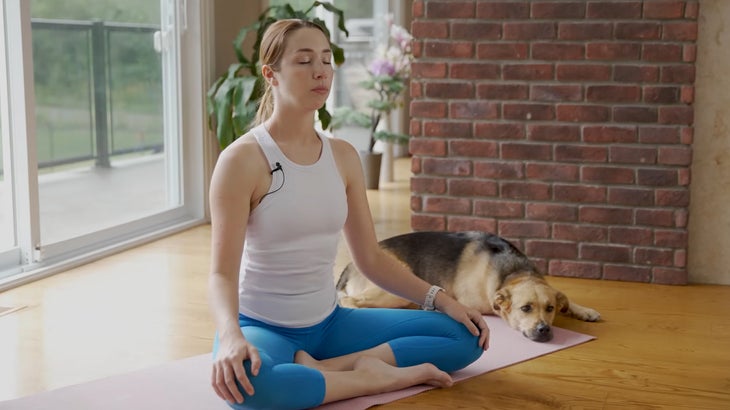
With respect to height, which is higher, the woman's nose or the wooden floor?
the woman's nose

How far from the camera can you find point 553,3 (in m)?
3.66

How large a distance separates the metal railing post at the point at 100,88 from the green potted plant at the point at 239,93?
1.85 ft

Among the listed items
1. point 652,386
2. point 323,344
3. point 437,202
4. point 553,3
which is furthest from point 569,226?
point 323,344

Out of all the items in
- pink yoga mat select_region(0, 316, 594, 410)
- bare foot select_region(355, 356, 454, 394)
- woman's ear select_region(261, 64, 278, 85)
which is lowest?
pink yoga mat select_region(0, 316, 594, 410)

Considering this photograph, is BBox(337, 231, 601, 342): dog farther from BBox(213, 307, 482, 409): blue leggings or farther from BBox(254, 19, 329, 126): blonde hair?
BBox(254, 19, 329, 126): blonde hair

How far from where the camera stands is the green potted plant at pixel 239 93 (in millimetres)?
4406

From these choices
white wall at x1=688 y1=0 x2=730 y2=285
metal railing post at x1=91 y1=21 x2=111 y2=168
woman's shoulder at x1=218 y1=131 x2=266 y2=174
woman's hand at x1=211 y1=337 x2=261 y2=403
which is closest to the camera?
woman's hand at x1=211 y1=337 x2=261 y2=403

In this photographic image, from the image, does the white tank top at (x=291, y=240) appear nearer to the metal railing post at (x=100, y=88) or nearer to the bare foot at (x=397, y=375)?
the bare foot at (x=397, y=375)

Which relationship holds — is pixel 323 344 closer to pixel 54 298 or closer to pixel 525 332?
pixel 525 332

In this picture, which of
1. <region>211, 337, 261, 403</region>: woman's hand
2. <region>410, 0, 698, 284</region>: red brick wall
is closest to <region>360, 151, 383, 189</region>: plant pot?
<region>410, 0, 698, 284</region>: red brick wall

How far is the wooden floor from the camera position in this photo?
239 centimetres

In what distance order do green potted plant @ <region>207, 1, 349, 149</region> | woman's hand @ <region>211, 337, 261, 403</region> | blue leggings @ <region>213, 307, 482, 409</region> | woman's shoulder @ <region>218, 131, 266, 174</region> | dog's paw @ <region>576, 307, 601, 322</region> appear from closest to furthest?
woman's hand @ <region>211, 337, 261, 403</region> → woman's shoulder @ <region>218, 131, 266, 174</region> → blue leggings @ <region>213, 307, 482, 409</region> → dog's paw @ <region>576, 307, 601, 322</region> → green potted plant @ <region>207, 1, 349, 149</region>

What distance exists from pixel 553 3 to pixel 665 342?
57.9 inches

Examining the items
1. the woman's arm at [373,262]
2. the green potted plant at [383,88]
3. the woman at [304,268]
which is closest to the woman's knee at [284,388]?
the woman at [304,268]
